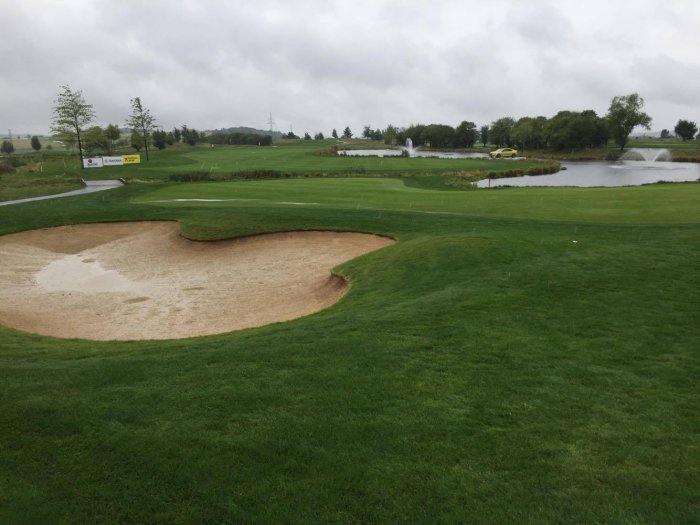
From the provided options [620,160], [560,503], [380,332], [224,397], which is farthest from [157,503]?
[620,160]

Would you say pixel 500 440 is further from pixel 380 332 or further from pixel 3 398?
pixel 3 398

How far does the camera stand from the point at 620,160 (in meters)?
102

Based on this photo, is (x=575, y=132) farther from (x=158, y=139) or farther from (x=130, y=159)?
(x=158, y=139)

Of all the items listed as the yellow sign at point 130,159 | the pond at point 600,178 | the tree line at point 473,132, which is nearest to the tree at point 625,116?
the tree line at point 473,132

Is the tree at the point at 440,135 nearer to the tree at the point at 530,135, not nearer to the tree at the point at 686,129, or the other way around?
the tree at the point at 530,135

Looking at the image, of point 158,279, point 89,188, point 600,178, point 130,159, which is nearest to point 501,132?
point 600,178

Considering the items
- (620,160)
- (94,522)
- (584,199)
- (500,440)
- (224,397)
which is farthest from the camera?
(620,160)

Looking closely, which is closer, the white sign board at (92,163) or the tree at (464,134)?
the white sign board at (92,163)

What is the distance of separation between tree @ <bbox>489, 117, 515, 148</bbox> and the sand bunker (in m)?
124

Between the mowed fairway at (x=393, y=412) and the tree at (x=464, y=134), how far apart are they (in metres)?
139

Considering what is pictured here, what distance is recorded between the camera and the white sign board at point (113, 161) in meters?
70.2

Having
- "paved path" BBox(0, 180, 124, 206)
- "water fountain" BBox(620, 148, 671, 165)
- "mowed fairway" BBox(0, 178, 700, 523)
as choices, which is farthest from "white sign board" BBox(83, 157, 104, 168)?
"water fountain" BBox(620, 148, 671, 165)

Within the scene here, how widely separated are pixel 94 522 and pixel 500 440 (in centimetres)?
452

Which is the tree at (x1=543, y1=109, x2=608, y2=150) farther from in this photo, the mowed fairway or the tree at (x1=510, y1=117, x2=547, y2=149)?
the mowed fairway
